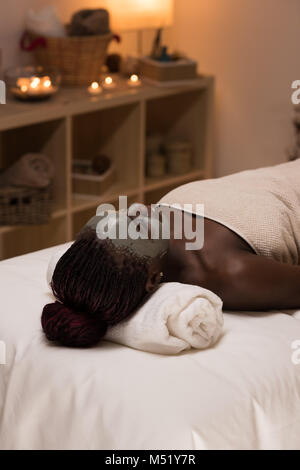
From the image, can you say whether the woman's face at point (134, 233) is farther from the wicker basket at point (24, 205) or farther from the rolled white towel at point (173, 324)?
the wicker basket at point (24, 205)

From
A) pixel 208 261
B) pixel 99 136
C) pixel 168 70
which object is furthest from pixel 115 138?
pixel 208 261

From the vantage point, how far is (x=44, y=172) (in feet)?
8.30

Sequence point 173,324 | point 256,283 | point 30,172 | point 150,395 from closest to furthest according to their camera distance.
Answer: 1. point 150,395
2. point 173,324
3. point 256,283
4. point 30,172

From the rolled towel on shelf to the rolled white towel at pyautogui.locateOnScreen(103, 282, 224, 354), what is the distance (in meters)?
1.24

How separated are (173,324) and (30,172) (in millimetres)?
1321

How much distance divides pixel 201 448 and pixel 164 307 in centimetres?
28

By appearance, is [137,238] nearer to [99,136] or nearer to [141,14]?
[99,136]

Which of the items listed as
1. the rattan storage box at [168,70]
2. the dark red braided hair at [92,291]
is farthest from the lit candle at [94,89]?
the dark red braided hair at [92,291]

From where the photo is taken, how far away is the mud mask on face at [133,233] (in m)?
1.34

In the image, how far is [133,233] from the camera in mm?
1374

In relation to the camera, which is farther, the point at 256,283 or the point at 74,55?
the point at 74,55

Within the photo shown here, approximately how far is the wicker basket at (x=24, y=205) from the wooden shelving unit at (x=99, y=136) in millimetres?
51

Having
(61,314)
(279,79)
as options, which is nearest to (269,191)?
(61,314)
